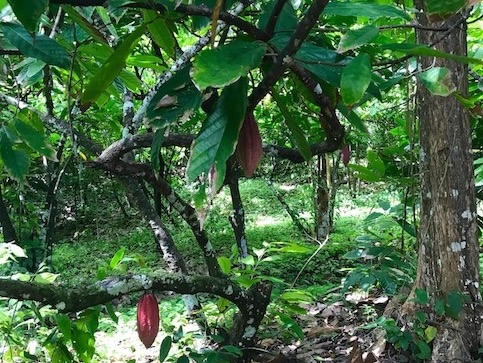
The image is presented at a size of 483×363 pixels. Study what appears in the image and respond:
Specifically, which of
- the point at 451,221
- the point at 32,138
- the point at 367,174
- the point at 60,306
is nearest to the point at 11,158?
the point at 32,138

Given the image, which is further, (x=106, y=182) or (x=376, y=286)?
(x=106, y=182)

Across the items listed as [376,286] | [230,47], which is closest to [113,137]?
[376,286]

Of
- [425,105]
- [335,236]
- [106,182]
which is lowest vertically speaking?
[335,236]

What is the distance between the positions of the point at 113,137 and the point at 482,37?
2.75 meters

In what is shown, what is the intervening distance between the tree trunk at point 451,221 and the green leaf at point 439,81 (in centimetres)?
111

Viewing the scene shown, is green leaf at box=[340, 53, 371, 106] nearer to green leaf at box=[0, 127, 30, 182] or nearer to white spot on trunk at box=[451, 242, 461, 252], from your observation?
green leaf at box=[0, 127, 30, 182]

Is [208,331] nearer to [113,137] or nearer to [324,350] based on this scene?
[324,350]

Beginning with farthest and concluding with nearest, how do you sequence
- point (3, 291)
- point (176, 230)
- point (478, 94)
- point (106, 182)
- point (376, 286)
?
1. point (106, 182)
2. point (176, 230)
3. point (376, 286)
4. point (478, 94)
5. point (3, 291)

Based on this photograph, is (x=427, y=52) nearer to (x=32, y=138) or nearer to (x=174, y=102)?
(x=174, y=102)

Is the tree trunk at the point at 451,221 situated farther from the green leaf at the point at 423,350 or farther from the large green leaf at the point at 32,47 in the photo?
the large green leaf at the point at 32,47

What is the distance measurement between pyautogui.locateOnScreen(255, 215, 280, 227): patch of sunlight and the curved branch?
3263 millimetres

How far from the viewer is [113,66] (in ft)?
1.94

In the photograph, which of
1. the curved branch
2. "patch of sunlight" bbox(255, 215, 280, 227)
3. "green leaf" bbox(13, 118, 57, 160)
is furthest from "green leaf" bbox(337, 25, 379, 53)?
"patch of sunlight" bbox(255, 215, 280, 227)

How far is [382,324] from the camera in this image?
167 cm
